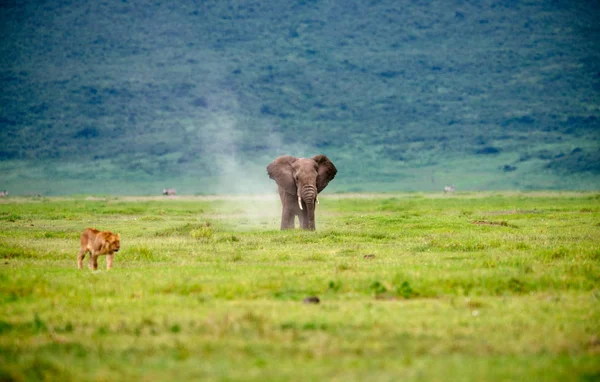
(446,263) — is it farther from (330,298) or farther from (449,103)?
(449,103)

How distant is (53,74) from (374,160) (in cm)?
6376

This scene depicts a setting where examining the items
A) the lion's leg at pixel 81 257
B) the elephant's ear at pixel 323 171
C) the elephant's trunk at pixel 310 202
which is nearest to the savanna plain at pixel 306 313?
the lion's leg at pixel 81 257

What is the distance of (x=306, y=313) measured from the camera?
1334 centimetres

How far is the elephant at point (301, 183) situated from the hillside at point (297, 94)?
266 feet

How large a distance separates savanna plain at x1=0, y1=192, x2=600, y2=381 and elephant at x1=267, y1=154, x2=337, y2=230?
6720 mm

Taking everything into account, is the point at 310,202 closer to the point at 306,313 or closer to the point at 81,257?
the point at 81,257

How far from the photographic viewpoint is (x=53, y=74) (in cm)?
15550

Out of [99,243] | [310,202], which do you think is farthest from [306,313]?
[310,202]

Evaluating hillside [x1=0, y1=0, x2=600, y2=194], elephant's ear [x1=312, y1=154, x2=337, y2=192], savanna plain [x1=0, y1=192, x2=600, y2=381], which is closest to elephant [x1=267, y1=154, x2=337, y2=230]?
elephant's ear [x1=312, y1=154, x2=337, y2=192]

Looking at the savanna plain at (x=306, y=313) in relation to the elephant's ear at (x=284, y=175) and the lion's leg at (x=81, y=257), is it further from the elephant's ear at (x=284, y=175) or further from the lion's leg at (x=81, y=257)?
the elephant's ear at (x=284, y=175)

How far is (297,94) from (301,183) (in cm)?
12341

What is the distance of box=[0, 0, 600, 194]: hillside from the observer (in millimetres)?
124062

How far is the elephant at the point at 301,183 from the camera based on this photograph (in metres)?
30.0

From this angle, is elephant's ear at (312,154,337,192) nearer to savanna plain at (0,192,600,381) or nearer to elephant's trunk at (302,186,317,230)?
elephant's trunk at (302,186,317,230)
